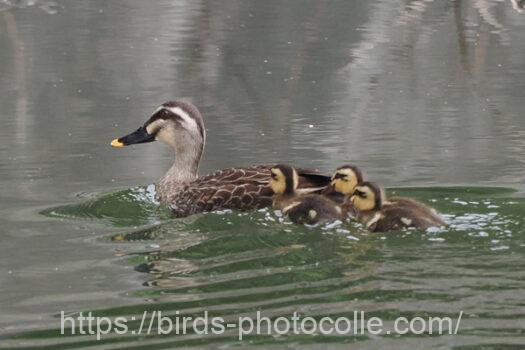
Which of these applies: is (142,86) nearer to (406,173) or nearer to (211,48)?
(211,48)

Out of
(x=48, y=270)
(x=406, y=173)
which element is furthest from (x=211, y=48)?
(x=48, y=270)

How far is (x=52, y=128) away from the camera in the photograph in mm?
10805

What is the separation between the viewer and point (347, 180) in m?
7.84

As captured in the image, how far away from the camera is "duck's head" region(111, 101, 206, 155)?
29.7 ft

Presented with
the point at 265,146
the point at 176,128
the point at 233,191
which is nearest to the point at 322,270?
the point at 233,191

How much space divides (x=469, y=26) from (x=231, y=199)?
8.01 m

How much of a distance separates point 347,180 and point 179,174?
5.01 feet

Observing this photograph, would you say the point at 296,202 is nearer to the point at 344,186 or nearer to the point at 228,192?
the point at 344,186

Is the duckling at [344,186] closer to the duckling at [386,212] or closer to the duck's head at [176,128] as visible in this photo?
the duckling at [386,212]

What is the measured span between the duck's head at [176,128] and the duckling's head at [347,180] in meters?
1.49

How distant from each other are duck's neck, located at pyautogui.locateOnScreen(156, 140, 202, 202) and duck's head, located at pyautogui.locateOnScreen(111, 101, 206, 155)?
0.12 ft

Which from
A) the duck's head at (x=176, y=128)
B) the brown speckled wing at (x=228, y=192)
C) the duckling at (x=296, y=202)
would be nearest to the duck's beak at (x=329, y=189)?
the duckling at (x=296, y=202)

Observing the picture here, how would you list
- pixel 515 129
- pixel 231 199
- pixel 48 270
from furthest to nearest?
pixel 515 129 < pixel 231 199 < pixel 48 270

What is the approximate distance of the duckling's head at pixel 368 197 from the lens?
7.55 meters
